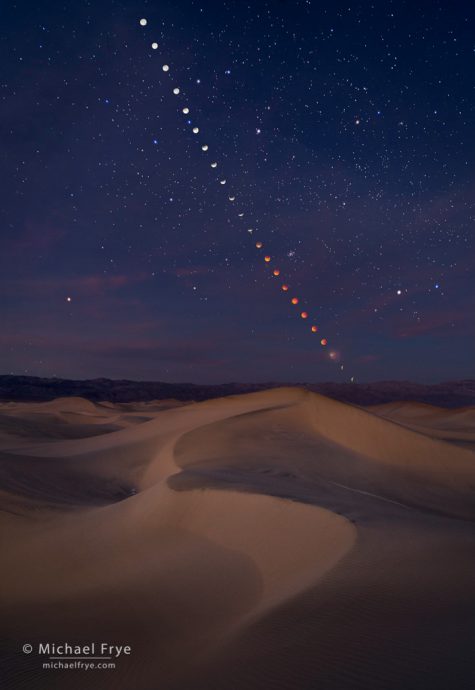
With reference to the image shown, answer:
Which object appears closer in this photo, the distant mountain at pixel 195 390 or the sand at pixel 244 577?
the sand at pixel 244 577

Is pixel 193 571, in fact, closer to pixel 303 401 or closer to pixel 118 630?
pixel 118 630

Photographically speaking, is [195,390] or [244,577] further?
[195,390]

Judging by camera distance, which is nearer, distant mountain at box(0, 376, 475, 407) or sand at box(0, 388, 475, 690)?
sand at box(0, 388, 475, 690)

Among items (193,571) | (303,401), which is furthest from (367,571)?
(303,401)

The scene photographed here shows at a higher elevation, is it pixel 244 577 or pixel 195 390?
pixel 195 390
